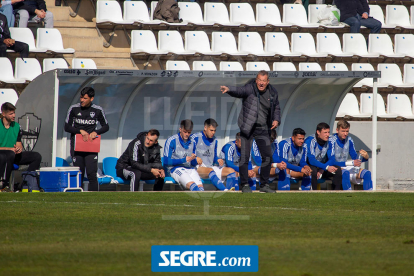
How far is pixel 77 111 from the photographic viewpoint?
32.3ft

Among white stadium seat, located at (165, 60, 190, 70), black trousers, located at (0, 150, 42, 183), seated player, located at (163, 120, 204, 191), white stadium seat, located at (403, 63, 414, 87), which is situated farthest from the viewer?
white stadium seat, located at (403, 63, 414, 87)

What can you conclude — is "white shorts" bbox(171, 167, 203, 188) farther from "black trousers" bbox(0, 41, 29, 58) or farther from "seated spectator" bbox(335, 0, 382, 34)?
"seated spectator" bbox(335, 0, 382, 34)

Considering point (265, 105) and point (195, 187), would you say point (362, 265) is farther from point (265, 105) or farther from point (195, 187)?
point (195, 187)

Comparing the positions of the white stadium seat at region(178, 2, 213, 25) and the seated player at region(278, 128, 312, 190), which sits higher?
the white stadium seat at region(178, 2, 213, 25)

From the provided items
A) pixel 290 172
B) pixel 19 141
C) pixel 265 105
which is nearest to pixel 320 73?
pixel 290 172

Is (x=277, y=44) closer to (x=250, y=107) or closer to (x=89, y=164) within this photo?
(x=250, y=107)

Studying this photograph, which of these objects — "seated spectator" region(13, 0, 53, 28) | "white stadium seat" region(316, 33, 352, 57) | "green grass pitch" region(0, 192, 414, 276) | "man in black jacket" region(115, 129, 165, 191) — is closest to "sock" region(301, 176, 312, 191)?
"man in black jacket" region(115, 129, 165, 191)

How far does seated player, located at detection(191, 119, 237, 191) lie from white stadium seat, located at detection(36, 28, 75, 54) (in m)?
4.58

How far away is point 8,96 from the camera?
11.9 m

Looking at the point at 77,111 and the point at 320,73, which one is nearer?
the point at 77,111

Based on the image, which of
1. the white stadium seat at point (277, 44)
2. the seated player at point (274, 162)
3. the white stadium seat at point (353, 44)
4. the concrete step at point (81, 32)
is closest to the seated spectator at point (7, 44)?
the concrete step at point (81, 32)

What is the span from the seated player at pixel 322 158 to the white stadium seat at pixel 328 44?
16.6ft

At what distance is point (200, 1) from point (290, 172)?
7613 millimetres

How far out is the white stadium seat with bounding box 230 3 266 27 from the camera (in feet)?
51.5
